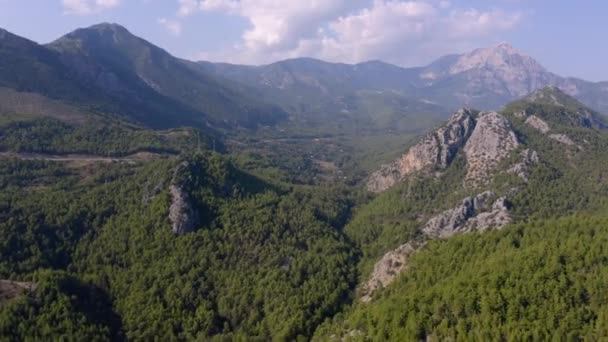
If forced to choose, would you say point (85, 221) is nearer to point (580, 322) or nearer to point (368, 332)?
point (368, 332)

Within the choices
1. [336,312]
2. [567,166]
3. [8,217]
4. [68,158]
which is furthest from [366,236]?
[68,158]

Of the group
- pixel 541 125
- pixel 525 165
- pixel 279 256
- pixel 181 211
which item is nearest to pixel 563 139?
pixel 541 125

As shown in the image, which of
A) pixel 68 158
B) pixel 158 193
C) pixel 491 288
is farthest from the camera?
Result: pixel 68 158

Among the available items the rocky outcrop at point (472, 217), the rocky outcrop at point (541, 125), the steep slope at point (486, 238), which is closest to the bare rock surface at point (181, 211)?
the steep slope at point (486, 238)

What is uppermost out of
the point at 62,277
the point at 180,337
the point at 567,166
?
the point at 567,166

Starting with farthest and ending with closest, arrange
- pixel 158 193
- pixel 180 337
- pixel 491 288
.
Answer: pixel 158 193
pixel 180 337
pixel 491 288

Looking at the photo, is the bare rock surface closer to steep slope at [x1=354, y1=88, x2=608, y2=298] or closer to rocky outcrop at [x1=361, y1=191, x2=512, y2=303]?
steep slope at [x1=354, y1=88, x2=608, y2=298]
